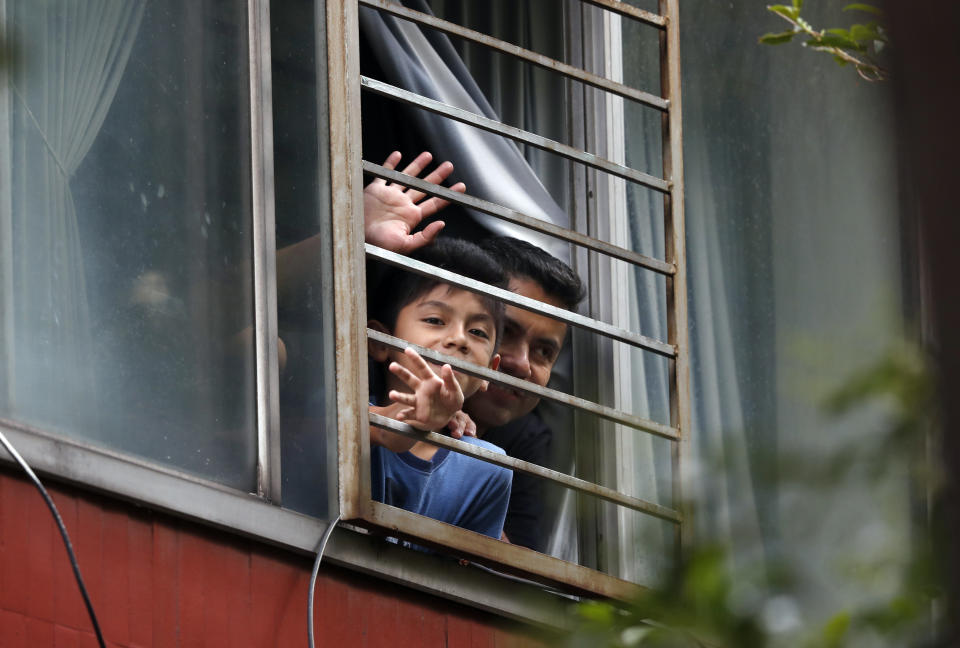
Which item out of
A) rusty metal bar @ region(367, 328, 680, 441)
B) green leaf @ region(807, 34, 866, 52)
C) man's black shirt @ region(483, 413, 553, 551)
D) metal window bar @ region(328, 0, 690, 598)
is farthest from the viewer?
man's black shirt @ region(483, 413, 553, 551)

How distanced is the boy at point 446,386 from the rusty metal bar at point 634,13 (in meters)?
0.75

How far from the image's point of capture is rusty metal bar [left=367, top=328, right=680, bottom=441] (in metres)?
3.82

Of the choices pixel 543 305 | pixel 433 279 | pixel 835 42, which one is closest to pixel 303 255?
pixel 433 279

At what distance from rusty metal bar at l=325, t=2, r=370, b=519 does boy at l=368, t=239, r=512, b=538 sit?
5.7 inches

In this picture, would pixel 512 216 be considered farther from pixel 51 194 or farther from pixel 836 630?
pixel 836 630

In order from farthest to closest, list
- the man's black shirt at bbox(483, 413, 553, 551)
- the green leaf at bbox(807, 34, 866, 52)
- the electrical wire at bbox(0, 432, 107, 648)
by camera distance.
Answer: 1. the man's black shirt at bbox(483, 413, 553, 551)
2. the electrical wire at bbox(0, 432, 107, 648)
3. the green leaf at bbox(807, 34, 866, 52)

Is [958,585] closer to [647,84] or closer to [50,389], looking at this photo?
[50,389]

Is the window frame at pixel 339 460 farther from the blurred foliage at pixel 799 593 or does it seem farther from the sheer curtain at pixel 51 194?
the blurred foliage at pixel 799 593

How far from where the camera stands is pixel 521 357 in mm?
4324

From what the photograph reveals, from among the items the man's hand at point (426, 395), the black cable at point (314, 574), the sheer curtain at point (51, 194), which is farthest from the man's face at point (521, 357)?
the sheer curtain at point (51, 194)

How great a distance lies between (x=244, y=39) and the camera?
3984 mm

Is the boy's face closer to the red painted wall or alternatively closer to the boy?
the boy

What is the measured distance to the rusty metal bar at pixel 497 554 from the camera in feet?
12.2

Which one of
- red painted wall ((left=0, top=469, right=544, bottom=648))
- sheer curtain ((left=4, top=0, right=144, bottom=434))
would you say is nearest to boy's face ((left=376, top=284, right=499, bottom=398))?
red painted wall ((left=0, top=469, right=544, bottom=648))
